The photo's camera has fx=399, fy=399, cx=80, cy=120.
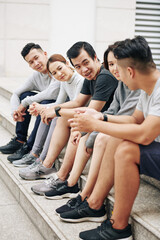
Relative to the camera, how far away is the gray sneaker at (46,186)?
3.09 meters

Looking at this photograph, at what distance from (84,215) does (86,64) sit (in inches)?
46.7

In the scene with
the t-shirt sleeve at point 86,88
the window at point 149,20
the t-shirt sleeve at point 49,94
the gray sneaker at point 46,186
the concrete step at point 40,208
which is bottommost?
the concrete step at point 40,208

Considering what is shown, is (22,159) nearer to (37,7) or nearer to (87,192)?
(87,192)

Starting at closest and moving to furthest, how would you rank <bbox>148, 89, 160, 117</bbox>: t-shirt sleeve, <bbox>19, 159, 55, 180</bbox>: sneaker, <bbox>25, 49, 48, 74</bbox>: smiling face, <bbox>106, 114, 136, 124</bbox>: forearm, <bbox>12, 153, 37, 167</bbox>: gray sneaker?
<bbox>148, 89, 160, 117</bbox>: t-shirt sleeve → <bbox>106, 114, 136, 124</bbox>: forearm → <bbox>19, 159, 55, 180</bbox>: sneaker → <bbox>12, 153, 37, 167</bbox>: gray sneaker → <bbox>25, 49, 48, 74</bbox>: smiling face

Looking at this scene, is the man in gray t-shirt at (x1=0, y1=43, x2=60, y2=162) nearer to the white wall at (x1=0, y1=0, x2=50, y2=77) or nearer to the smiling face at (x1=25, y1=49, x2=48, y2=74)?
the smiling face at (x1=25, y1=49, x2=48, y2=74)

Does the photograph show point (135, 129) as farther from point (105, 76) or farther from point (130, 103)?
point (105, 76)

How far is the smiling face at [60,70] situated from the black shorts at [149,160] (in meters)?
1.50

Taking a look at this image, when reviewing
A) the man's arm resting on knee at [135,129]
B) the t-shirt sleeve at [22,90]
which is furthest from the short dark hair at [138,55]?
the t-shirt sleeve at [22,90]

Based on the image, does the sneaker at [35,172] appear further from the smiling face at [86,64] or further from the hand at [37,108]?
the smiling face at [86,64]

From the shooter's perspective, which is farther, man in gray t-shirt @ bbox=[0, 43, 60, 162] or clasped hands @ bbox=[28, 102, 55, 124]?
man in gray t-shirt @ bbox=[0, 43, 60, 162]

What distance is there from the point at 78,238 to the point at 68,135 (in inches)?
43.9

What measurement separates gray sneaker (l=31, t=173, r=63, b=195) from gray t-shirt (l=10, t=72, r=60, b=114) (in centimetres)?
105

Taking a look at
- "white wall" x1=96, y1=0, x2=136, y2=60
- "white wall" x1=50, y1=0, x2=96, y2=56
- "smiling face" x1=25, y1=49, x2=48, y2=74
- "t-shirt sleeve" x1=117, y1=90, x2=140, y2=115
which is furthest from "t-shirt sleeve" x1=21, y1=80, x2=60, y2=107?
"white wall" x1=96, y1=0, x2=136, y2=60

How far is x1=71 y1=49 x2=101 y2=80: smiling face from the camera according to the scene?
3.11 metres
